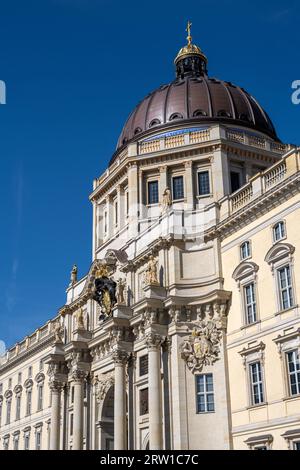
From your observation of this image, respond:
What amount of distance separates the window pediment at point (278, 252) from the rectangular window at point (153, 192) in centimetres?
1913

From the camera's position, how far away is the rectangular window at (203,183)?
53.4 metres

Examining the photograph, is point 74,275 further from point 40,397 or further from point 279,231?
point 279,231

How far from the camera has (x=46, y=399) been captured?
203 ft

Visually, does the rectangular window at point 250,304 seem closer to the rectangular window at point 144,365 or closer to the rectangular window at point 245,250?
the rectangular window at point 245,250

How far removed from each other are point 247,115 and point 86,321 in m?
22.7

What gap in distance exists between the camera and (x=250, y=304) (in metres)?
38.8

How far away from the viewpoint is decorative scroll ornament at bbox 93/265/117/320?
4958 centimetres

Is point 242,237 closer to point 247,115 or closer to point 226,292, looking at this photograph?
point 226,292

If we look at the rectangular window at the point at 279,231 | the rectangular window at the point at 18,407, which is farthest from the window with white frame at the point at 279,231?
the rectangular window at the point at 18,407

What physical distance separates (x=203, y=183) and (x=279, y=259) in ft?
59.9

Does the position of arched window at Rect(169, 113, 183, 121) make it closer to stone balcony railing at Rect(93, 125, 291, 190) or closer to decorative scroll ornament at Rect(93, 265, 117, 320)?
stone balcony railing at Rect(93, 125, 291, 190)

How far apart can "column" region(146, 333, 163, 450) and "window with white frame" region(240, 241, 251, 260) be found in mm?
7414
